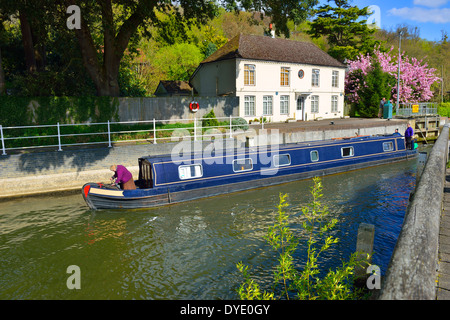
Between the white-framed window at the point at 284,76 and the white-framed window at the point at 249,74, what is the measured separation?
3476mm

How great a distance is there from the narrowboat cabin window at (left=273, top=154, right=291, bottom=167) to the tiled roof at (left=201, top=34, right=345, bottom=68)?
1443 centimetres

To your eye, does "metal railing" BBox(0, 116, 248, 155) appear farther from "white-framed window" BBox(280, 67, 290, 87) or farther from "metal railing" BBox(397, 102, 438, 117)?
"metal railing" BBox(397, 102, 438, 117)

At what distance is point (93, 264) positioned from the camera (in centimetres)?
903

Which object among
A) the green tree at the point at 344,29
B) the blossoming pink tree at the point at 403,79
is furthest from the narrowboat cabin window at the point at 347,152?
the green tree at the point at 344,29

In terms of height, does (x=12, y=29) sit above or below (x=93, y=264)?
above

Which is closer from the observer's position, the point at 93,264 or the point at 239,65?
the point at 93,264

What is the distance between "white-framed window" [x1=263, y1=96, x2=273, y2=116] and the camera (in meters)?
30.5

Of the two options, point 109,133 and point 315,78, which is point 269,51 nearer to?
point 315,78

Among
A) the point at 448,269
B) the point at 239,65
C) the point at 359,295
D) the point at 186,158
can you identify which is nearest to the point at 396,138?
the point at 239,65

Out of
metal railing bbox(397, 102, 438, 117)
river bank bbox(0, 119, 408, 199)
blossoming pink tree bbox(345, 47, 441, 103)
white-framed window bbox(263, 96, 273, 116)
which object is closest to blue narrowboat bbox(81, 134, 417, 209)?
river bank bbox(0, 119, 408, 199)

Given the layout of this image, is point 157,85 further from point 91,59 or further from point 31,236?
point 31,236
